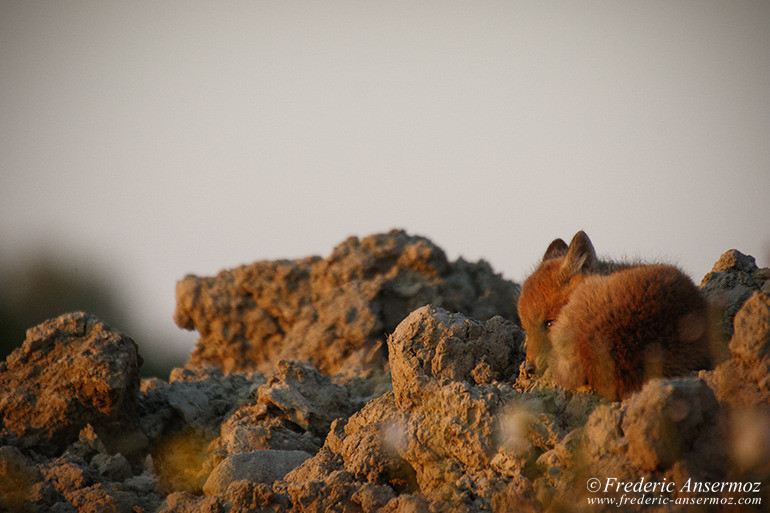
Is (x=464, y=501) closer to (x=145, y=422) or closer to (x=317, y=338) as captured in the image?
(x=145, y=422)

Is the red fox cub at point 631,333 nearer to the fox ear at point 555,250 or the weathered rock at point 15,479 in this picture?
the fox ear at point 555,250

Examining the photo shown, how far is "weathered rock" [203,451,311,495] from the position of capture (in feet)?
14.6

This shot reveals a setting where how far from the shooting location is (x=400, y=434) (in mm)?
4285

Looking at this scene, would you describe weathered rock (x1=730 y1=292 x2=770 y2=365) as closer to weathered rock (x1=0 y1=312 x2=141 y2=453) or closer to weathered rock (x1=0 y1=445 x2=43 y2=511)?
weathered rock (x1=0 y1=312 x2=141 y2=453)

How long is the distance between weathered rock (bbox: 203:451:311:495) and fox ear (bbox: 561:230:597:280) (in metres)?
2.60

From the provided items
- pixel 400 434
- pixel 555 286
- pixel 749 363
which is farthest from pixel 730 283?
pixel 400 434

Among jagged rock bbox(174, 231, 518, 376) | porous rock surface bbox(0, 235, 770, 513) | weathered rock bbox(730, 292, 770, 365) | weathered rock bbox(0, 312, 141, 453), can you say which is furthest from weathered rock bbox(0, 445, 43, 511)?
weathered rock bbox(730, 292, 770, 365)

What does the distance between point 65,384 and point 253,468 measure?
A: 1.91m

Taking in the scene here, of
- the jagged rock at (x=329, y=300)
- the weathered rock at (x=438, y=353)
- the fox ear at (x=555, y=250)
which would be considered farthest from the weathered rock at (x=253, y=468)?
the fox ear at (x=555, y=250)

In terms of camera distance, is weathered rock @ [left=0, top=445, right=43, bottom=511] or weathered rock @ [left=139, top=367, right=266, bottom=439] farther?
weathered rock @ [left=139, top=367, right=266, bottom=439]

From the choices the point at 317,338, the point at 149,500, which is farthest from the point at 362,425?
the point at 317,338

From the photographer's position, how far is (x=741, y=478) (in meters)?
3.21

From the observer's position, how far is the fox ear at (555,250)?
20.1 ft

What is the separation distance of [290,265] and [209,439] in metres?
3.13
